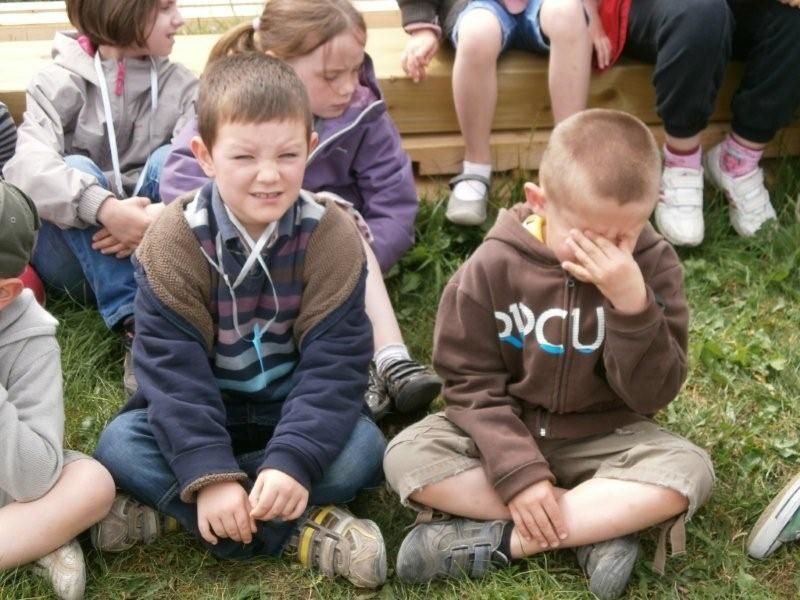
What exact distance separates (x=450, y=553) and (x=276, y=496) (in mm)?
420

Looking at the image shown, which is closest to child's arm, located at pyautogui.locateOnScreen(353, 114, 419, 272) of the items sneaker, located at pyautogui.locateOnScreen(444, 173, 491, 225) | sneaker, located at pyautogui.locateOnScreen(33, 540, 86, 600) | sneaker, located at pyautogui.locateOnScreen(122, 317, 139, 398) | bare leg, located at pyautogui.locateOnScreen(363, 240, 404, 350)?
bare leg, located at pyautogui.locateOnScreen(363, 240, 404, 350)

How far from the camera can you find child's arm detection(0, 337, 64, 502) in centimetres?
250

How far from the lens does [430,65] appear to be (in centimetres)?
405

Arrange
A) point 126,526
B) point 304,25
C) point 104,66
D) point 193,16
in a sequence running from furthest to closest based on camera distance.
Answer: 1. point 193,16
2. point 104,66
3. point 304,25
4. point 126,526

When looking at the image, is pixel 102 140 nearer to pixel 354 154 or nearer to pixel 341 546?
pixel 354 154

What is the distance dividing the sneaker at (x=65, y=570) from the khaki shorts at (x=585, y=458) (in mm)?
729

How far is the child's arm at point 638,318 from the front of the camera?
96.9 inches

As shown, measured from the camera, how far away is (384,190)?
11.7 ft

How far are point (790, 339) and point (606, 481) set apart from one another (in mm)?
1190

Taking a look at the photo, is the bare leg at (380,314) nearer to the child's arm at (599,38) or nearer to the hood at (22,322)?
the hood at (22,322)

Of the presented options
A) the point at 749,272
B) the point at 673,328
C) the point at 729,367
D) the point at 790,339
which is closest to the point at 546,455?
the point at 673,328

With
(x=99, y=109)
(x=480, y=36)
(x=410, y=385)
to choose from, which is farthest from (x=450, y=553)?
(x=480, y=36)

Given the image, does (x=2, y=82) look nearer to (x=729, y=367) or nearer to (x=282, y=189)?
(x=282, y=189)

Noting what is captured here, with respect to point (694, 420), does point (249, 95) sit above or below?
above
